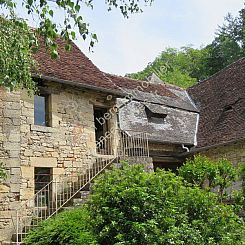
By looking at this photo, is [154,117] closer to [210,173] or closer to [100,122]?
[100,122]

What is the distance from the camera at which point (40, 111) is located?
1190 cm

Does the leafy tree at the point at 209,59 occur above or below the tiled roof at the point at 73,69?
above

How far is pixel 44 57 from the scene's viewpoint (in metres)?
12.6

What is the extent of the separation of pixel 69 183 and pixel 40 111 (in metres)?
2.19

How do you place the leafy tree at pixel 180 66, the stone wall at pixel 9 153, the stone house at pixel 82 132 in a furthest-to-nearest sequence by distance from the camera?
1. the leafy tree at pixel 180 66
2. the stone house at pixel 82 132
3. the stone wall at pixel 9 153

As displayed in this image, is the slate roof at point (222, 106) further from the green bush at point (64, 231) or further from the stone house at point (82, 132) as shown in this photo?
the green bush at point (64, 231)

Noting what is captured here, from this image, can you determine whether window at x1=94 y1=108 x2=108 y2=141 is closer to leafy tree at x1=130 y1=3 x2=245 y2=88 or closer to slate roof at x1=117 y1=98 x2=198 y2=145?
slate roof at x1=117 y1=98 x2=198 y2=145

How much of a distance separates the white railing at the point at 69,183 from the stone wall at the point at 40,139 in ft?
0.64

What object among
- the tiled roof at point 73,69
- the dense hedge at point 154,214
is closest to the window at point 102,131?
the tiled roof at point 73,69

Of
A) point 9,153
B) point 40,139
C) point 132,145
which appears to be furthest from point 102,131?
point 9,153

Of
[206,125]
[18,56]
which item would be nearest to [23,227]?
[18,56]

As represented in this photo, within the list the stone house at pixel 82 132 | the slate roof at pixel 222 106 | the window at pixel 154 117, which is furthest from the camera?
the window at pixel 154 117

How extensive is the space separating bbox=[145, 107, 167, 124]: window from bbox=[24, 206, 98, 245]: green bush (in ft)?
22.3

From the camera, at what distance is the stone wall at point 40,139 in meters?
10.0
